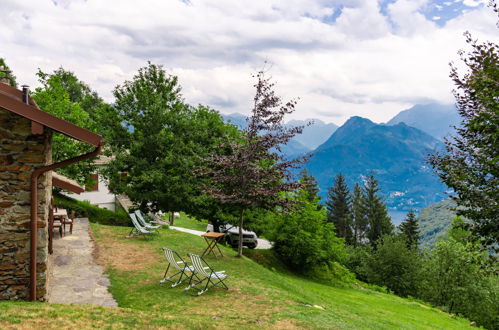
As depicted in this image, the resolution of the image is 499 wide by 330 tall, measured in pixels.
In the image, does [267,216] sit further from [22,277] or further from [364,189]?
[364,189]

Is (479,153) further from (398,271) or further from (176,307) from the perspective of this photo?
(398,271)

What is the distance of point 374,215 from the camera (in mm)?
67125

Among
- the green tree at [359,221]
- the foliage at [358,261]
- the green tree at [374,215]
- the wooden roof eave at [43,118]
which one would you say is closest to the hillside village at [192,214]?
Result: the wooden roof eave at [43,118]

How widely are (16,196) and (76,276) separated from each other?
4.14 metres

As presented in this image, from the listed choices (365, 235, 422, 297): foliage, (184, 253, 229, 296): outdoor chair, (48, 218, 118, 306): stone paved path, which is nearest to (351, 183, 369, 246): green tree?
(365, 235, 422, 297): foliage

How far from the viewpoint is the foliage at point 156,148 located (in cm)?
2223

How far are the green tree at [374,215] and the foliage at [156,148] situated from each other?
4848cm

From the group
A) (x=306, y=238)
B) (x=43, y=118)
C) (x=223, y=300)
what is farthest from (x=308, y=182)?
(x=306, y=238)

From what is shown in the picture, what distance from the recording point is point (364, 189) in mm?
71750

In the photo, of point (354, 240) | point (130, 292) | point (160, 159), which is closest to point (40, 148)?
point (130, 292)

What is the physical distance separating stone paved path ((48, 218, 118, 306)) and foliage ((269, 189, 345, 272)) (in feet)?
49.5

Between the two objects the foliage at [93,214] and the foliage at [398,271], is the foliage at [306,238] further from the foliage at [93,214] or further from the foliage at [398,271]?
the foliage at [398,271]

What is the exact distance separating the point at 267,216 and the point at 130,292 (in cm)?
1659

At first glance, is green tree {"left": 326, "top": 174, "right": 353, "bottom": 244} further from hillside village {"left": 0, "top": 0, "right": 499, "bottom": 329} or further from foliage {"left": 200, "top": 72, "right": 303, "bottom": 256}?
foliage {"left": 200, "top": 72, "right": 303, "bottom": 256}
